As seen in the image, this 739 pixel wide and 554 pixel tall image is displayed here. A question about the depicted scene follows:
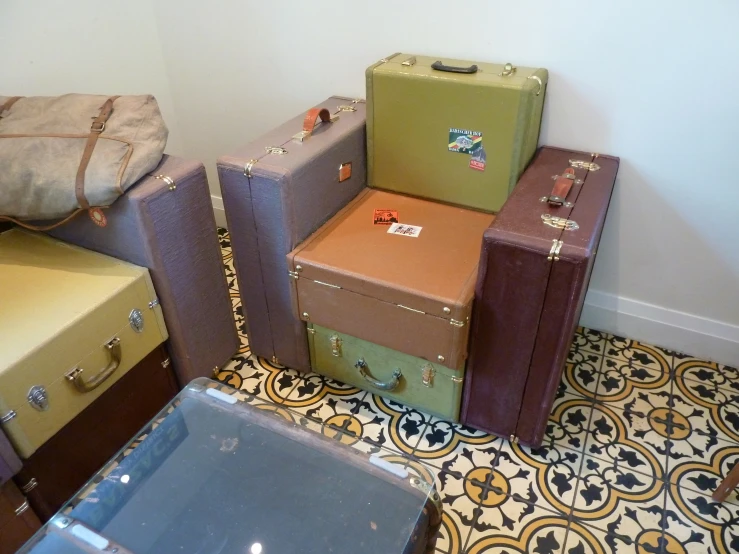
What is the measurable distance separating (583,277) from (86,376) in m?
1.13

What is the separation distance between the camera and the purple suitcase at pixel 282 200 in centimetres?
137

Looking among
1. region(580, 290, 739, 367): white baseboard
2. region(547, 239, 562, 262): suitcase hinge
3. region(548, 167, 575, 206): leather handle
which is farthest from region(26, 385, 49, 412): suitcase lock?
region(580, 290, 739, 367): white baseboard

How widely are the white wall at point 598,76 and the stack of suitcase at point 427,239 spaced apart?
92mm

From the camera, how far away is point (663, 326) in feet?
5.76

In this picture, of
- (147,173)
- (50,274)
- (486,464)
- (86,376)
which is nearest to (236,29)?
(147,173)

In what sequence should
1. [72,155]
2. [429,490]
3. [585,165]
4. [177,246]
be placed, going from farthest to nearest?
[585,165] → [177,246] → [72,155] → [429,490]

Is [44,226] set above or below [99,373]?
above

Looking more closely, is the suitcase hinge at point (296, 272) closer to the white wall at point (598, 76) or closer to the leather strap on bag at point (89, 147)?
the leather strap on bag at point (89, 147)

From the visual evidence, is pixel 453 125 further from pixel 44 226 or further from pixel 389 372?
pixel 44 226

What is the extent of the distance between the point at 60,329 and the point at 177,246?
339 mm

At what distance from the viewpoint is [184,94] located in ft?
6.98

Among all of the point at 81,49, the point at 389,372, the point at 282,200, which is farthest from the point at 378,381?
the point at 81,49

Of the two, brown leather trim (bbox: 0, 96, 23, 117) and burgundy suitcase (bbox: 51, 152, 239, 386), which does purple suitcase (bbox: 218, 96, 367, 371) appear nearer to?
burgundy suitcase (bbox: 51, 152, 239, 386)

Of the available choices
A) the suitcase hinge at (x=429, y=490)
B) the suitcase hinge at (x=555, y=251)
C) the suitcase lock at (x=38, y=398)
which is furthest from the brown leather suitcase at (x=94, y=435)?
the suitcase hinge at (x=555, y=251)
